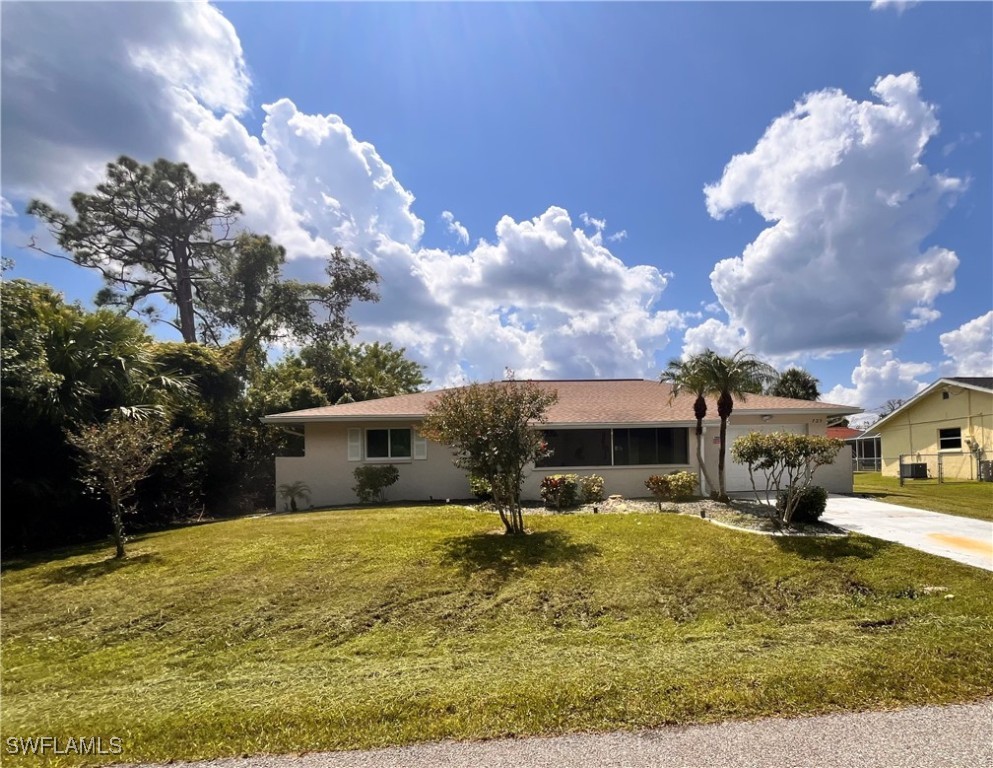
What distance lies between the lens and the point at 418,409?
1599 centimetres

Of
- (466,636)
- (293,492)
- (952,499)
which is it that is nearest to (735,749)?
(466,636)

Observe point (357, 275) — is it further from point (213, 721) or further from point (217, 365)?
point (213, 721)

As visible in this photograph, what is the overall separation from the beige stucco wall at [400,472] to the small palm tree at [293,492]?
152 mm

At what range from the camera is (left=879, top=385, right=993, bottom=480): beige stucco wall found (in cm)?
2212

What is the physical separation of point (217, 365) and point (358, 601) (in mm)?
13542

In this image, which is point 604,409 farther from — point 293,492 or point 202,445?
point 202,445

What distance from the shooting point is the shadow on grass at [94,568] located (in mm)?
8188

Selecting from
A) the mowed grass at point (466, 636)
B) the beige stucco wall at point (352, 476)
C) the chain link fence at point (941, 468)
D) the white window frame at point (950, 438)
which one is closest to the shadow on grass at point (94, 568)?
the mowed grass at point (466, 636)

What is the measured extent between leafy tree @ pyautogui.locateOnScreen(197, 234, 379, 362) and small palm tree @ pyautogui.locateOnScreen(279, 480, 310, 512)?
45.6ft

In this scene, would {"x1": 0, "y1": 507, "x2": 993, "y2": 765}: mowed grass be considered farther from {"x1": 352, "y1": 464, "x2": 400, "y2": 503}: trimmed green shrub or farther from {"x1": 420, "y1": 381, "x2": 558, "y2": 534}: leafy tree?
{"x1": 352, "y1": 464, "x2": 400, "y2": 503}: trimmed green shrub

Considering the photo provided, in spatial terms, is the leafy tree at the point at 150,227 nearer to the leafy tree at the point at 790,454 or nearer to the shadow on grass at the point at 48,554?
the shadow on grass at the point at 48,554

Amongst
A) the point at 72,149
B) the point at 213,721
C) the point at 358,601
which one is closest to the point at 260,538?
the point at 358,601

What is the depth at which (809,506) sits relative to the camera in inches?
389

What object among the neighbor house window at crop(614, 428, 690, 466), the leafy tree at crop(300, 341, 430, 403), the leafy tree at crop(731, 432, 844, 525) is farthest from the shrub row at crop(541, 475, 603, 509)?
the leafy tree at crop(300, 341, 430, 403)
